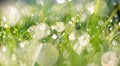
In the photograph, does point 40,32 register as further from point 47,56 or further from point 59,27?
point 47,56

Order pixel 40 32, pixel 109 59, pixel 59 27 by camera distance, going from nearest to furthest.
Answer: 1. pixel 109 59
2. pixel 40 32
3. pixel 59 27

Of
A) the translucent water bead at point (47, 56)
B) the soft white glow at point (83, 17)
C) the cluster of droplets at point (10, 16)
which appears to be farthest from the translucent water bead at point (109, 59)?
the cluster of droplets at point (10, 16)

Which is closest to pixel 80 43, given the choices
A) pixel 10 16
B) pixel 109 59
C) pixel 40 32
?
pixel 109 59

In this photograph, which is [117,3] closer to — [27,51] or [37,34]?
[37,34]

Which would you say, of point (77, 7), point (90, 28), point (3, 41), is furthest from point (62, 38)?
point (77, 7)

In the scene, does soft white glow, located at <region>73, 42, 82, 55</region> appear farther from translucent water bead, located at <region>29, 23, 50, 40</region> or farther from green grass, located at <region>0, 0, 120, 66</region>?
translucent water bead, located at <region>29, 23, 50, 40</region>

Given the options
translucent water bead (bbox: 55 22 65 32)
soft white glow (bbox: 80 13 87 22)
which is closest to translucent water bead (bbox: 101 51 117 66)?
translucent water bead (bbox: 55 22 65 32)
